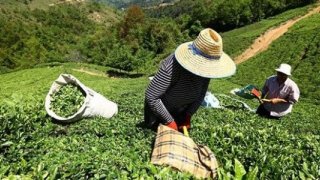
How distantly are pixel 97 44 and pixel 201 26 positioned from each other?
23586 millimetres

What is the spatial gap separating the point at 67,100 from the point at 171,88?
11.4 feet

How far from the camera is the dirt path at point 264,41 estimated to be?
38594 millimetres

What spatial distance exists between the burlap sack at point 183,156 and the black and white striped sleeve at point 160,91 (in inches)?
22.5

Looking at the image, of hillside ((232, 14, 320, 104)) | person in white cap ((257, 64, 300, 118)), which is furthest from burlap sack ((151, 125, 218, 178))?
hillside ((232, 14, 320, 104))

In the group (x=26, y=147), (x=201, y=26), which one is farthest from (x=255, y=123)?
(x=201, y=26)

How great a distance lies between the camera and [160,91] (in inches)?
222

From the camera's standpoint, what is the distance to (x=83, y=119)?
26.5 ft

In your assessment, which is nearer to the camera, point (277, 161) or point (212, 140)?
point (277, 161)

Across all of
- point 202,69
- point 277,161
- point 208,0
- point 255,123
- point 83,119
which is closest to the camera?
point 277,161

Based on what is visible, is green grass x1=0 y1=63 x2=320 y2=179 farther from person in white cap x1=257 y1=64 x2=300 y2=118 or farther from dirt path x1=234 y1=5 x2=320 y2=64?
dirt path x1=234 y1=5 x2=320 y2=64

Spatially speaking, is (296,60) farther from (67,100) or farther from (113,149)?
(113,149)

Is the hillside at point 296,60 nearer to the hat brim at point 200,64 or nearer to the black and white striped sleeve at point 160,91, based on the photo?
the hat brim at point 200,64

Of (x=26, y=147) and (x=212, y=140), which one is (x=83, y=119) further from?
(x=212, y=140)

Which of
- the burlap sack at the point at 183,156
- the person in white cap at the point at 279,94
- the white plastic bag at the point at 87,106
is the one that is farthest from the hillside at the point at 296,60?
the burlap sack at the point at 183,156
